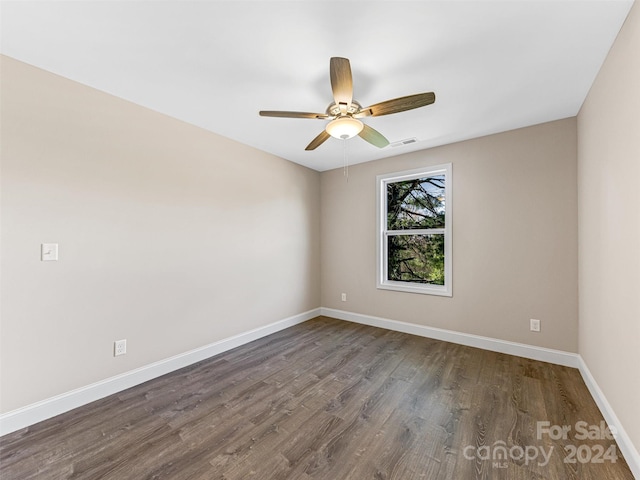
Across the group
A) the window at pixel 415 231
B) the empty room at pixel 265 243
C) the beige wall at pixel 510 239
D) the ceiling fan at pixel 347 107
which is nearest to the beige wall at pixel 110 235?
the empty room at pixel 265 243

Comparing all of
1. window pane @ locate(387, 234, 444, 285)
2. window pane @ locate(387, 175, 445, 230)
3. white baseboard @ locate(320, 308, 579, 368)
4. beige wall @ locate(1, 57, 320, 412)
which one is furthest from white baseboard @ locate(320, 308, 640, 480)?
beige wall @ locate(1, 57, 320, 412)

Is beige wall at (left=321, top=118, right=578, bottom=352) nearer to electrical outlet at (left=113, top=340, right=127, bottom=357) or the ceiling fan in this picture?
the ceiling fan

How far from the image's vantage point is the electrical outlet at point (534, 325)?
2.80 meters

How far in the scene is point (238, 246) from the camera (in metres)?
3.28

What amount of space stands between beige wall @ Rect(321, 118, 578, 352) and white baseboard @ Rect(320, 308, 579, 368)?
6 cm

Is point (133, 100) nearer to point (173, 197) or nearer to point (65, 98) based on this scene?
point (65, 98)

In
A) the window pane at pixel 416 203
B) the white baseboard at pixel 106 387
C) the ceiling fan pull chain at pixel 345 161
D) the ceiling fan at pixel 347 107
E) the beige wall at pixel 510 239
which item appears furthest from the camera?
the window pane at pixel 416 203

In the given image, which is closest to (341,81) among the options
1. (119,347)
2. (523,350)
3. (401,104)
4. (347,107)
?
(347,107)

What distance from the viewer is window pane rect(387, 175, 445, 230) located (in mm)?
3586

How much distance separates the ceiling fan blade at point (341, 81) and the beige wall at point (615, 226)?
149 centimetres

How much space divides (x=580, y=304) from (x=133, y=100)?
15.0 ft

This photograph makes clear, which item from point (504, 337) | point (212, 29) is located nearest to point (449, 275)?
point (504, 337)

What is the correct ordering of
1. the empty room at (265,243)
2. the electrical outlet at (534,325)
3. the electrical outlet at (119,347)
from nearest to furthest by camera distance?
the empty room at (265,243) < the electrical outlet at (119,347) < the electrical outlet at (534,325)

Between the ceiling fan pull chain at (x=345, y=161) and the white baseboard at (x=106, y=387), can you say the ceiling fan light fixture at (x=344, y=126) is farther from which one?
the white baseboard at (x=106, y=387)
